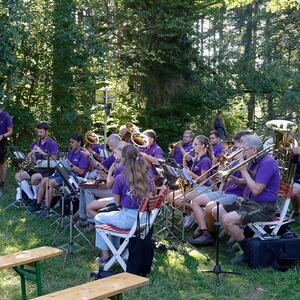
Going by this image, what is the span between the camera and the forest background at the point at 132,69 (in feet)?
38.4

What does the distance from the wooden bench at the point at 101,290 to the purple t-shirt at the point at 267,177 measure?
2.35 meters

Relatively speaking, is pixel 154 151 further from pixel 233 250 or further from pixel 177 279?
pixel 177 279

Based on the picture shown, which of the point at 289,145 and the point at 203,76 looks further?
the point at 203,76

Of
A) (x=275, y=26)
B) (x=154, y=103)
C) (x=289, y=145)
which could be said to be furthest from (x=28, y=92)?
(x=275, y=26)

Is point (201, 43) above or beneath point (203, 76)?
above

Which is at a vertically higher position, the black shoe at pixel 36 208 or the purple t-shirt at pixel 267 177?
the purple t-shirt at pixel 267 177

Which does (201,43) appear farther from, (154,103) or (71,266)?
(71,266)

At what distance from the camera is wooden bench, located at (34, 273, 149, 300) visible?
3.16 m

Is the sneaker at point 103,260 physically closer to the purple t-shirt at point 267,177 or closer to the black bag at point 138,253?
the black bag at point 138,253

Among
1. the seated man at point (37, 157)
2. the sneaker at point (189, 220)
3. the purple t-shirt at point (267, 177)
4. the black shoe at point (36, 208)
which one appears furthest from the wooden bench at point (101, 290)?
the seated man at point (37, 157)

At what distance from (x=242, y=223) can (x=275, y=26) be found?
Result: 18.9 metres

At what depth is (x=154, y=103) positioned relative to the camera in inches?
658

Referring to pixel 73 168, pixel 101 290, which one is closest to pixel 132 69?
pixel 73 168

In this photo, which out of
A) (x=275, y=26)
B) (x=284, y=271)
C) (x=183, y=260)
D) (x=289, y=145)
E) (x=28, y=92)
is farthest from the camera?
(x=275, y=26)
